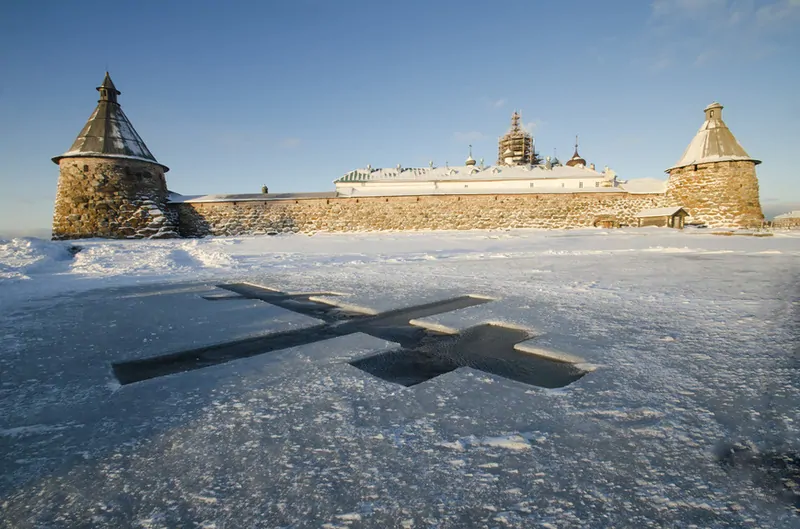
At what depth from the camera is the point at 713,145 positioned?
19203mm

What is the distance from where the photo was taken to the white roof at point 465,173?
31516 mm

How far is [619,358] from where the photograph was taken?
227 cm

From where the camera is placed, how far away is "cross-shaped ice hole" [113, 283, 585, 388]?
2139 millimetres

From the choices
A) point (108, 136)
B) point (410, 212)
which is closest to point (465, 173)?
point (410, 212)

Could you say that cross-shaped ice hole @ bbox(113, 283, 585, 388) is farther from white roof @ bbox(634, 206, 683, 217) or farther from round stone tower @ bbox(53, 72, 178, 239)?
white roof @ bbox(634, 206, 683, 217)

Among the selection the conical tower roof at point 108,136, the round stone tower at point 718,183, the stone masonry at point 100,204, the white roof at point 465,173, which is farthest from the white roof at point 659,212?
the conical tower roof at point 108,136

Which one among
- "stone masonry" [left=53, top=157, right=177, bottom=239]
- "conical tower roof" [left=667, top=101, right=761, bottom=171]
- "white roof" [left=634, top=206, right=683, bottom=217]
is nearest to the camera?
"stone masonry" [left=53, top=157, right=177, bottom=239]

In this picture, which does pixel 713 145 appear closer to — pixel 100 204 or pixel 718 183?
pixel 718 183

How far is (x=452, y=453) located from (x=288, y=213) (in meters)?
20.4

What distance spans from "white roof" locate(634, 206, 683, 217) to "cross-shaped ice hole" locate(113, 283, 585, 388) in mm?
19328

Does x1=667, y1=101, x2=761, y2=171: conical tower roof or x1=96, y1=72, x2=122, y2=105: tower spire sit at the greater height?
x1=96, y1=72, x2=122, y2=105: tower spire

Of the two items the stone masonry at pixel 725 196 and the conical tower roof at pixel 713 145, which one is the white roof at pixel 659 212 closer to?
the stone masonry at pixel 725 196

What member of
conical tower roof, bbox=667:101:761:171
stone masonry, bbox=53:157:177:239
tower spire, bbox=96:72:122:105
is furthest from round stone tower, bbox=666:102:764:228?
tower spire, bbox=96:72:122:105

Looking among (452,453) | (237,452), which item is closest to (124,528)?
(237,452)
